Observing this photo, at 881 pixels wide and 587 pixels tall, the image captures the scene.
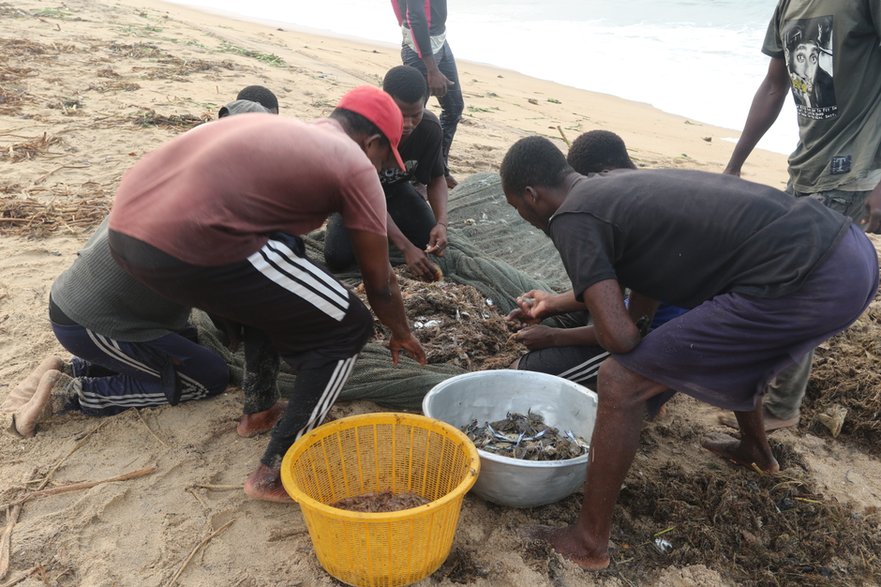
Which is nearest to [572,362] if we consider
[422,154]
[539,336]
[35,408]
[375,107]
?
[539,336]

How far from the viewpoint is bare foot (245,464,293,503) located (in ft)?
8.14

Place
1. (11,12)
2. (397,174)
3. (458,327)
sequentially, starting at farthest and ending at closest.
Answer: (11,12) → (397,174) → (458,327)

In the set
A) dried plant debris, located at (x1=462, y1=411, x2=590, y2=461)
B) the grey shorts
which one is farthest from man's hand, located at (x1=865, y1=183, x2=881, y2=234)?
dried plant debris, located at (x1=462, y1=411, x2=590, y2=461)

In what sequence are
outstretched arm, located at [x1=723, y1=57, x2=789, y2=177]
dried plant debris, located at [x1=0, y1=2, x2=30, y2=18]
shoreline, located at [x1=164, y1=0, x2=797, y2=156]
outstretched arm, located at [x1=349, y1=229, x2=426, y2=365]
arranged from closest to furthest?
outstretched arm, located at [x1=349, y1=229, x2=426, y2=365]
outstretched arm, located at [x1=723, y1=57, x2=789, y2=177]
shoreline, located at [x1=164, y1=0, x2=797, y2=156]
dried plant debris, located at [x1=0, y1=2, x2=30, y2=18]

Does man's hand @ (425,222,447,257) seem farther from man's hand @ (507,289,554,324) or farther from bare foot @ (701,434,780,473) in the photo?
bare foot @ (701,434,780,473)

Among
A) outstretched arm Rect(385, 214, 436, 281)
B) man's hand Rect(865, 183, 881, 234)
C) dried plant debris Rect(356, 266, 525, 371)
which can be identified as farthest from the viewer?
outstretched arm Rect(385, 214, 436, 281)

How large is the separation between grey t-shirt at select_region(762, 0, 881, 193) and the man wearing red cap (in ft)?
6.44

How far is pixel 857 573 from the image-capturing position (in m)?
2.38

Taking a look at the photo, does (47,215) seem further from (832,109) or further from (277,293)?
(832,109)

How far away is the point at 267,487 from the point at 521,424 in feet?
3.45

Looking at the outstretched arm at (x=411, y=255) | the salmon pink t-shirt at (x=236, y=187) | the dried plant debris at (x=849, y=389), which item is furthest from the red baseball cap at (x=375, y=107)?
the dried plant debris at (x=849, y=389)

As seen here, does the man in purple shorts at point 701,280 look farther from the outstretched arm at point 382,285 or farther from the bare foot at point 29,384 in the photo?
the bare foot at point 29,384

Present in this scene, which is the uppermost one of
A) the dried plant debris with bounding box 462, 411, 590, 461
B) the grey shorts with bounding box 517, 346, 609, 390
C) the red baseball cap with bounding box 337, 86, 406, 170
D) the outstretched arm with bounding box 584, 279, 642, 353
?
the red baseball cap with bounding box 337, 86, 406, 170

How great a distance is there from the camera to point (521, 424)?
2.84 metres
